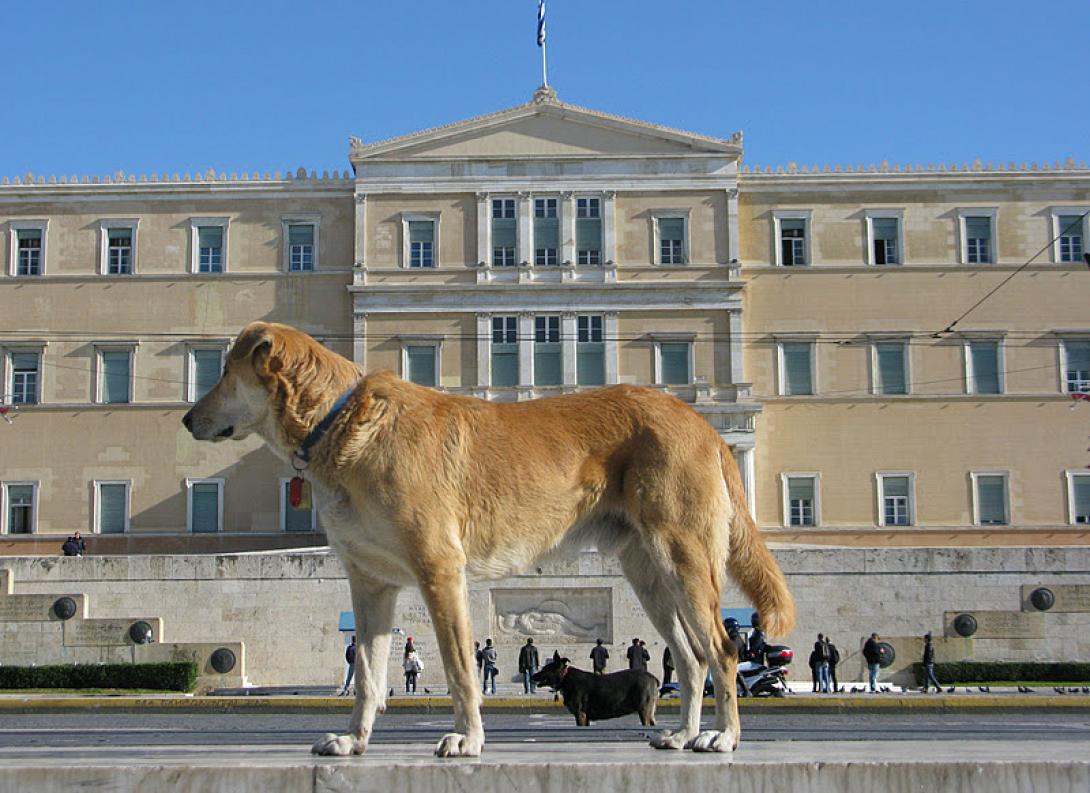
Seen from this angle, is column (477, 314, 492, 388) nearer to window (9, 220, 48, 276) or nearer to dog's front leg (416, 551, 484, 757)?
window (9, 220, 48, 276)

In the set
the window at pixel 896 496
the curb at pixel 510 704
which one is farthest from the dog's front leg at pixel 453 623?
the window at pixel 896 496

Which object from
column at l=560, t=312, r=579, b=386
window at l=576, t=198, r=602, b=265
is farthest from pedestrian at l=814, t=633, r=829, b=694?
window at l=576, t=198, r=602, b=265

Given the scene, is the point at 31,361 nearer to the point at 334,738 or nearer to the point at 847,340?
the point at 847,340

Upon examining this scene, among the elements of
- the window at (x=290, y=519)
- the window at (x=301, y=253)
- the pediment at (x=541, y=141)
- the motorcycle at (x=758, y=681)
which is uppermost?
the pediment at (x=541, y=141)

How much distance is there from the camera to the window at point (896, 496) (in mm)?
48625

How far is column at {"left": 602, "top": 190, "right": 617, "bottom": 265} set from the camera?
4938cm

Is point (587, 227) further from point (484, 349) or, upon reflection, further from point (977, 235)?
point (977, 235)

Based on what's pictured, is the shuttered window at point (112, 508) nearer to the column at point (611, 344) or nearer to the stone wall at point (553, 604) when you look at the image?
the stone wall at point (553, 604)

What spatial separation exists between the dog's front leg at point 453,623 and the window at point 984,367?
4423 centimetres

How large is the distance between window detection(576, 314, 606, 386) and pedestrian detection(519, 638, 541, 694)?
18.1 meters

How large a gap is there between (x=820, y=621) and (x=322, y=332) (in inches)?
873

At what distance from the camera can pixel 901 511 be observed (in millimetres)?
48719

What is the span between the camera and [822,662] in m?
30.9

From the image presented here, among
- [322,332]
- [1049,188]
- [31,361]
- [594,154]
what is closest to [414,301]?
[322,332]
